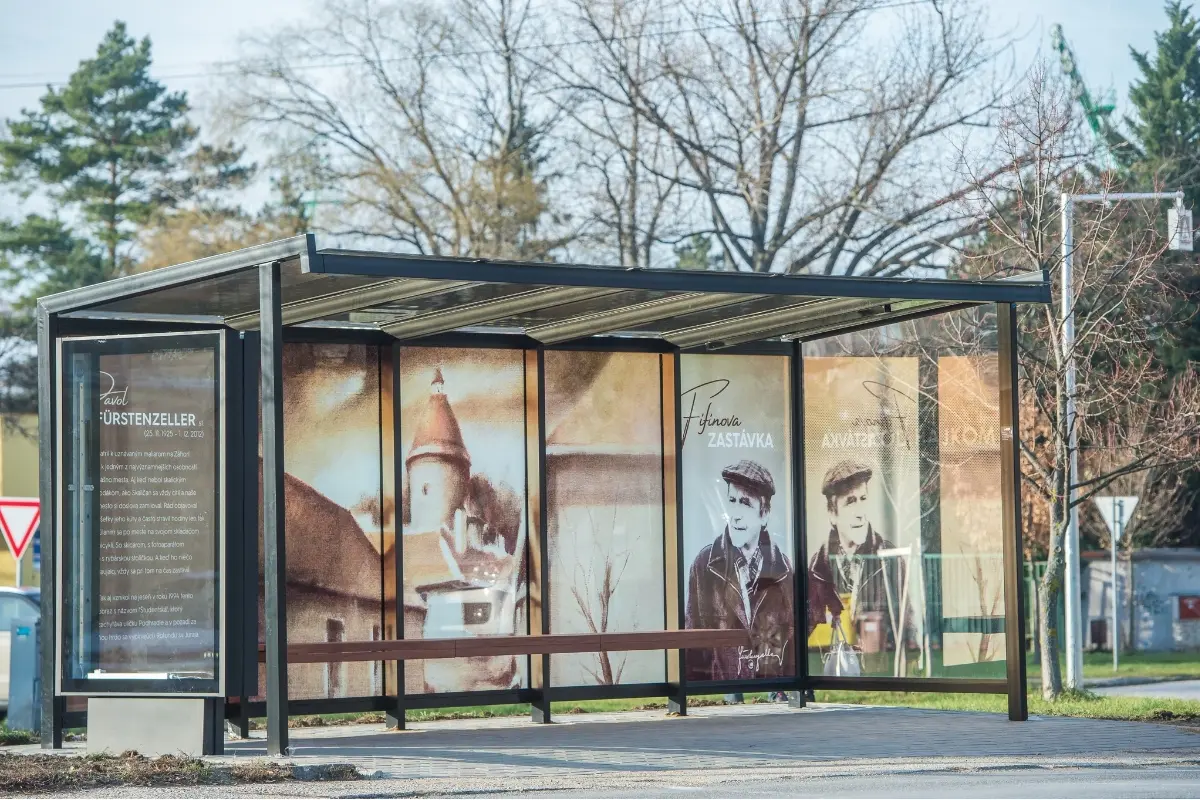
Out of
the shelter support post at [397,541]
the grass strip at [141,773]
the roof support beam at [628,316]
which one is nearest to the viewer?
the grass strip at [141,773]

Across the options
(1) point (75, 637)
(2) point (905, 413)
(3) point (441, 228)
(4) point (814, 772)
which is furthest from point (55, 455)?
(3) point (441, 228)

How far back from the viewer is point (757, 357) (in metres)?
14.3

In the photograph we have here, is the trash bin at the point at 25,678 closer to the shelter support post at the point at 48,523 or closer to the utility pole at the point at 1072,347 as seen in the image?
the shelter support post at the point at 48,523

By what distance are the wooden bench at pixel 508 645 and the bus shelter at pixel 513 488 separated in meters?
0.03

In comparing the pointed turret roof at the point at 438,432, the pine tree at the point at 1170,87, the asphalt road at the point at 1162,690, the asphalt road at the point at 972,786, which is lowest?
the asphalt road at the point at 1162,690

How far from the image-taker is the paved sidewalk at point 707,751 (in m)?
9.23

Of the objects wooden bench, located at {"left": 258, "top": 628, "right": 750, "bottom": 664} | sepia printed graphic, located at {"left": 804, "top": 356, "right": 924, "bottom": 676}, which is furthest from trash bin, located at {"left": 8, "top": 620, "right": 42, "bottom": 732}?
sepia printed graphic, located at {"left": 804, "top": 356, "right": 924, "bottom": 676}

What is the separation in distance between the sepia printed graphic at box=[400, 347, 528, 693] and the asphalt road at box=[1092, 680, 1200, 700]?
30.4 ft

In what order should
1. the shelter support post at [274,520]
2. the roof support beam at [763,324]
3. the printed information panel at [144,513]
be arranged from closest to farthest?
the shelter support post at [274,520] → the printed information panel at [144,513] → the roof support beam at [763,324]

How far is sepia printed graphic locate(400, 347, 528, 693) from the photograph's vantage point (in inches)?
509

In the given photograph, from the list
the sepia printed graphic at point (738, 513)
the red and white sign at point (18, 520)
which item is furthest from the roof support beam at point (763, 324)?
the red and white sign at point (18, 520)

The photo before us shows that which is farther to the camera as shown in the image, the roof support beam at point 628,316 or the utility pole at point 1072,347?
the utility pole at point 1072,347

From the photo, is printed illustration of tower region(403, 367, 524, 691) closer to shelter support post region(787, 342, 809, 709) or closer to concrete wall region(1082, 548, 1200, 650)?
shelter support post region(787, 342, 809, 709)

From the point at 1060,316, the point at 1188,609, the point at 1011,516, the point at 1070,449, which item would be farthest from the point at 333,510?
the point at 1188,609
